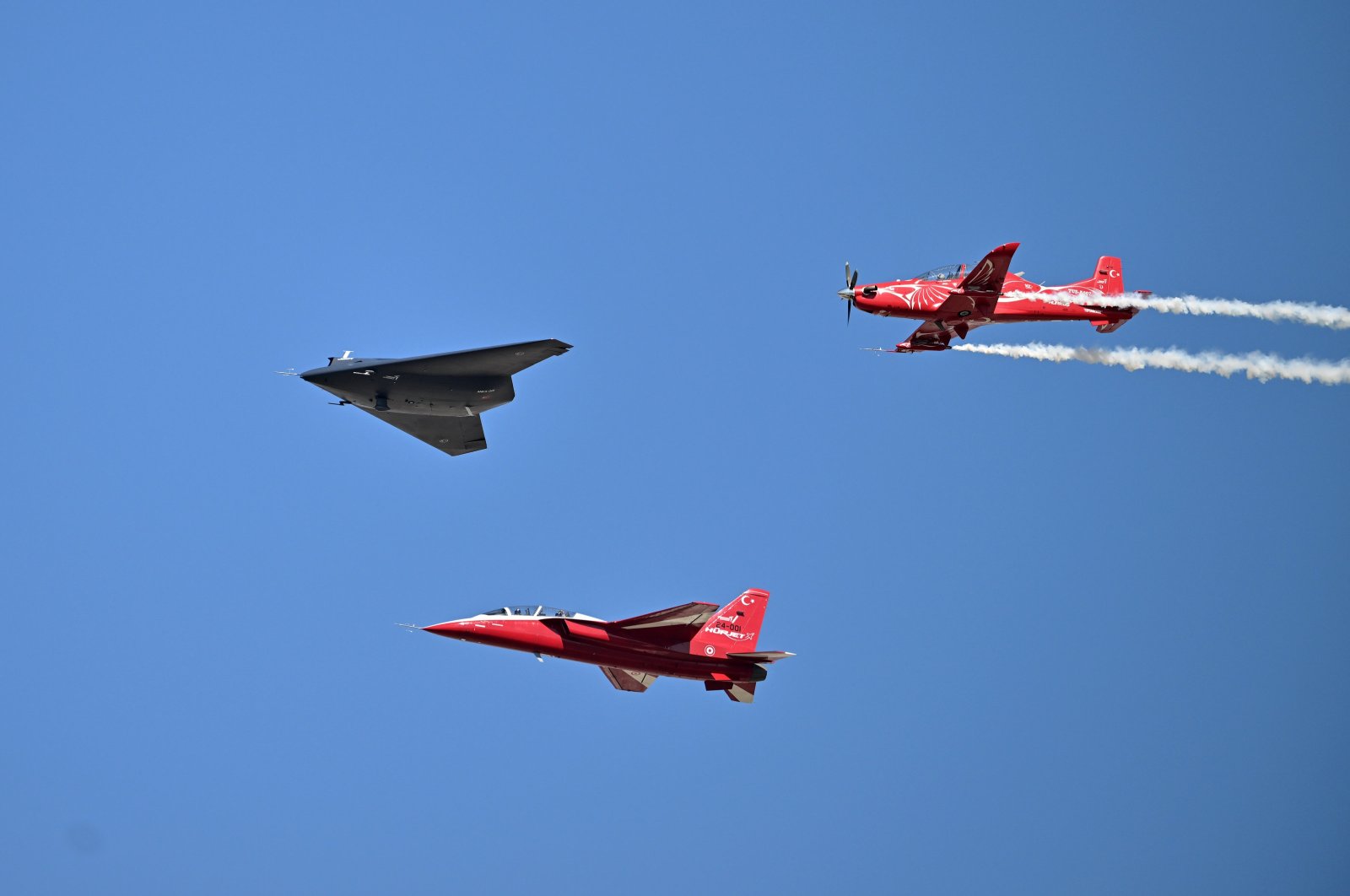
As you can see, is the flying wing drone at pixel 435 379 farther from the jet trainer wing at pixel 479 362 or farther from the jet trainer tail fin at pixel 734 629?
the jet trainer tail fin at pixel 734 629

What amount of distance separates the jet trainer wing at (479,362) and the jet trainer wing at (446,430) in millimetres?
4983

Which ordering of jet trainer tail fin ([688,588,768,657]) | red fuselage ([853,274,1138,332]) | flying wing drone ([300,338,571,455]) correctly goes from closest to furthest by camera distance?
jet trainer tail fin ([688,588,768,657]), flying wing drone ([300,338,571,455]), red fuselage ([853,274,1138,332])

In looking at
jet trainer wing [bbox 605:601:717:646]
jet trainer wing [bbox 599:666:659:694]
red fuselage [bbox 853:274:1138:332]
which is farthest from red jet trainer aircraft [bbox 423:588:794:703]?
red fuselage [bbox 853:274:1138:332]

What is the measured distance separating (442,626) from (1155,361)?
3182 centimetres

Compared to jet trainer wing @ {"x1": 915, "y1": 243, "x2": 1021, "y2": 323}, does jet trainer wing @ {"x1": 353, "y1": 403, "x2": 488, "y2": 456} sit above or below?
below

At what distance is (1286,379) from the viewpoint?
56406 millimetres

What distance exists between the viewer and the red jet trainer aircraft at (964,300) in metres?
54.1

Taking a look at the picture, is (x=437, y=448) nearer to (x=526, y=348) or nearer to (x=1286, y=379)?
(x=526, y=348)

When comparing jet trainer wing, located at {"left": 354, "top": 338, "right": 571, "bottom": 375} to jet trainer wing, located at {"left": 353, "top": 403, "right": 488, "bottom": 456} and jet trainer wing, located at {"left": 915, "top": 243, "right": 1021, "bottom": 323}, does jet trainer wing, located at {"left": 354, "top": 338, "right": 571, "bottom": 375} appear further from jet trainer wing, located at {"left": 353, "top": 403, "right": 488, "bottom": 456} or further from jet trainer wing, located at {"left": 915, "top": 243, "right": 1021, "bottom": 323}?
jet trainer wing, located at {"left": 915, "top": 243, "right": 1021, "bottom": 323}

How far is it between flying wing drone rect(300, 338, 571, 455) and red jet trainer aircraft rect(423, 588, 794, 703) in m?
9.40

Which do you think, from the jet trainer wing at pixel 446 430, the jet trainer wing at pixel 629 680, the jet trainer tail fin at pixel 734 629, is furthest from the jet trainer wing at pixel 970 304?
the jet trainer wing at pixel 446 430

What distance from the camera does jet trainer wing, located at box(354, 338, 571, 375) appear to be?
170 feet

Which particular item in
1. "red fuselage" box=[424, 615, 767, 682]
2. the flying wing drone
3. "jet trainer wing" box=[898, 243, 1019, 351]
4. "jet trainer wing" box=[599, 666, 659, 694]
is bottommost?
"jet trainer wing" box=[599, 666, 659, 694]

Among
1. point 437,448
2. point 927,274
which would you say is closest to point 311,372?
point 437,448
